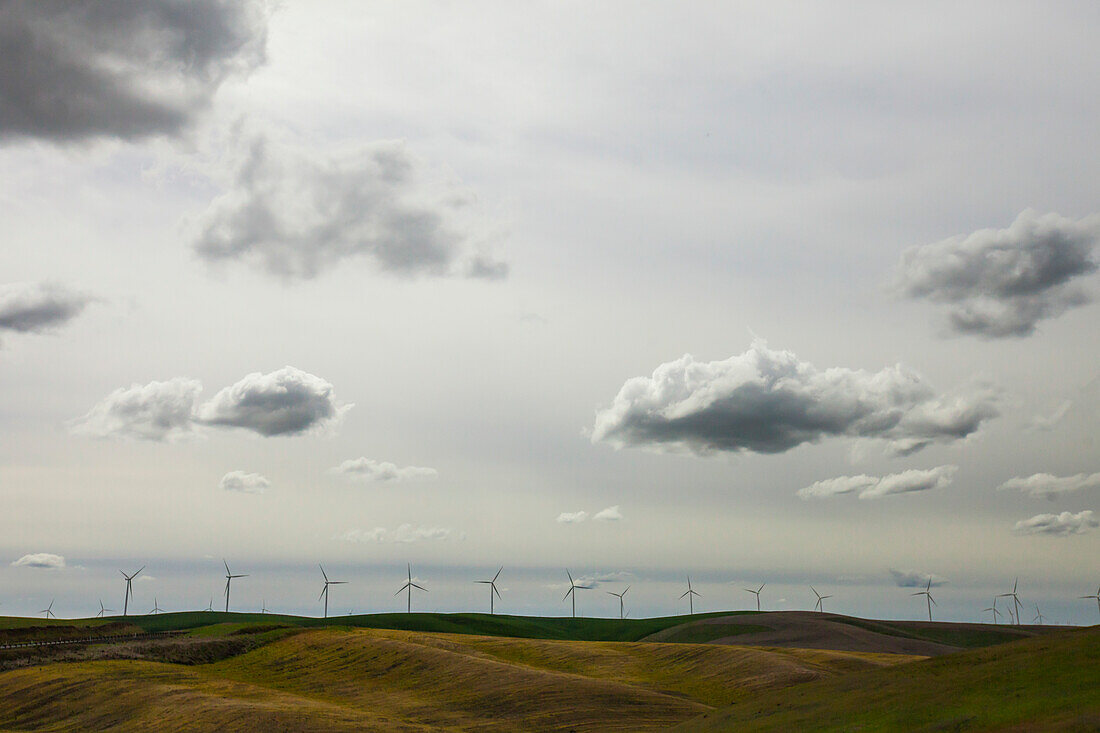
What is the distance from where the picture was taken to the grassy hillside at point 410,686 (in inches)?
2136

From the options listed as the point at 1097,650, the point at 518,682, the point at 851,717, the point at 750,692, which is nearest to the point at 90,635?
the point at 518,682

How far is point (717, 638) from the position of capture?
504 feet

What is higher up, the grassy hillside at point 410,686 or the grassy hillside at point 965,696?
the grassy hillside at point 965,696

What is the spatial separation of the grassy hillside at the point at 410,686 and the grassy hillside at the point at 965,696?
1722 centimetres

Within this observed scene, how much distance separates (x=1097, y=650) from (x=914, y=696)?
655 centimetres

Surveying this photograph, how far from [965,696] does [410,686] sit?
48.0 meters

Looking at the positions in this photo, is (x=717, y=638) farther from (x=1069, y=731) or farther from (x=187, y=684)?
(x=1069, y=731)

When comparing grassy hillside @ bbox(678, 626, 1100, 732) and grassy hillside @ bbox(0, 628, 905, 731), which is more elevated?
grassy hillside @ bbox(678, 626, 1100, 732)

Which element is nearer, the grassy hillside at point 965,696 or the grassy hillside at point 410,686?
the grassy hillside at point 965,696

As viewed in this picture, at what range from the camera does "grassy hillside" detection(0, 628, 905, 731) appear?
2136 inches

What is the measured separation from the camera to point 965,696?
1197 inches

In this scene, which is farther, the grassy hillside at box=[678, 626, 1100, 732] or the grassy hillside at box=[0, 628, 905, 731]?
the grassy hillside at box=[0, 628, 905, 731]

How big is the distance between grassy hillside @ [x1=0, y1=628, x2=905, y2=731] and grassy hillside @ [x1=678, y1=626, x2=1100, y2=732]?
56.5 feet

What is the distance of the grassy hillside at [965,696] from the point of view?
26125mm
